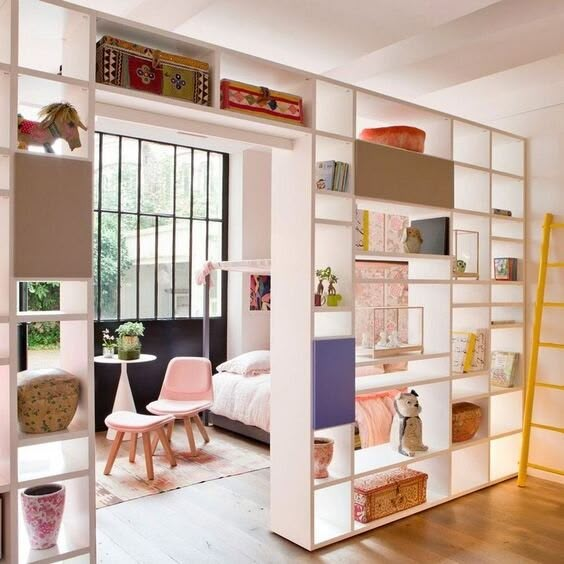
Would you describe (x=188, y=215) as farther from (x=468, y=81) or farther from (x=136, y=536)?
(x=136, y=536)

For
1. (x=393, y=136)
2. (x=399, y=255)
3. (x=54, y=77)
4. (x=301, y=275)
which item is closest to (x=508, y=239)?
(x=399, y=255)

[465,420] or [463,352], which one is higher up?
[463,352]

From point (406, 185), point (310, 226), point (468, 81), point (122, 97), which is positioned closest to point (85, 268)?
point (122, 97)

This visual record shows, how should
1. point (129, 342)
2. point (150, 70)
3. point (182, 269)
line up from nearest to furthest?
point (150, 70)
point (129, 342)
point (182, 269)

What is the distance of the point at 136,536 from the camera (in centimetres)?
338

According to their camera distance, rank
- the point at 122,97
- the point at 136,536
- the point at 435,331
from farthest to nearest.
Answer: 1. the point at 435,331
2. the point at 136,536
3. the point at 122,97

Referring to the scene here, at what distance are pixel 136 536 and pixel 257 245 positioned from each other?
4.06 meters

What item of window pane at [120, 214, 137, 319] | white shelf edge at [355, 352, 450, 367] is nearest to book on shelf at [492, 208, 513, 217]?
white shelf edge at [355, 352, 450, 367]

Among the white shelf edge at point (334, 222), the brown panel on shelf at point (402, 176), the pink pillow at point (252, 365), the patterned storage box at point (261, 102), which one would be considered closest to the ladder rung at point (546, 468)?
the brown panel on shelf at point (402, 176)

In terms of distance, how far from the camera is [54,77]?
7.58 feet

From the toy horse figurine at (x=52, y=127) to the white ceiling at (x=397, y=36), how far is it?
114 cm

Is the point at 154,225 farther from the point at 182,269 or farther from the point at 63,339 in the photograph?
the point at 63,339

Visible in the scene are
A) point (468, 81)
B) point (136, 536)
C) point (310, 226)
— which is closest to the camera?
point (310, 226)

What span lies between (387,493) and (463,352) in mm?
1153
